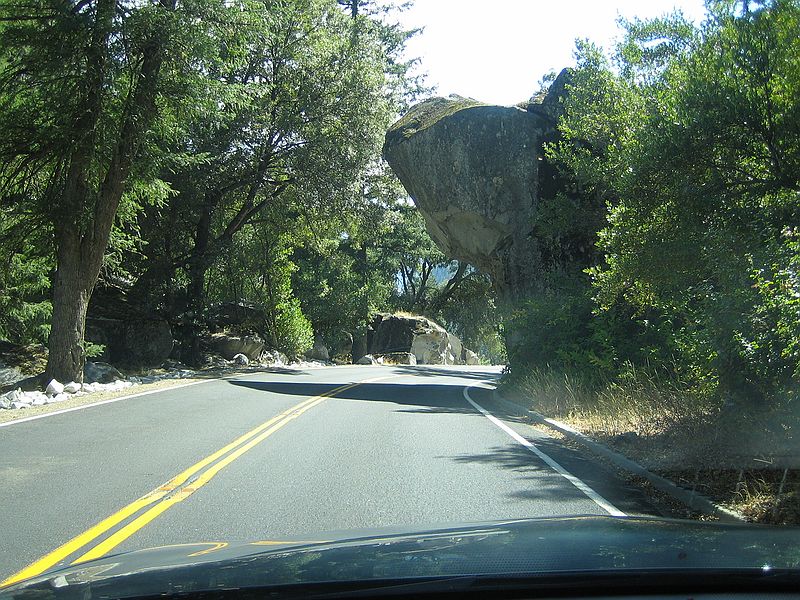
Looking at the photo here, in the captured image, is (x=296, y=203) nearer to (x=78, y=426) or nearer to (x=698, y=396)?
(x=78, y=426)

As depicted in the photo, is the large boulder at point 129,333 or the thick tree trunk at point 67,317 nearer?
the thick tree trunk at point 67,317

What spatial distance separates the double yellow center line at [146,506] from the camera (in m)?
5.16

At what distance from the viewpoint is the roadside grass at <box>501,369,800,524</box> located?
6.93 meters

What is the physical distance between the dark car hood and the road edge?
2.76m

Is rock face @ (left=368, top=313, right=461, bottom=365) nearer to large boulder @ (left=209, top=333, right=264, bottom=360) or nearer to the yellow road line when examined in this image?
large boulder @ (left=209, top=333, right=264, bottom=360)

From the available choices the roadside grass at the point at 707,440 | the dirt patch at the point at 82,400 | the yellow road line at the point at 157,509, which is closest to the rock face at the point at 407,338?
the dirt patch at the point at 82,400

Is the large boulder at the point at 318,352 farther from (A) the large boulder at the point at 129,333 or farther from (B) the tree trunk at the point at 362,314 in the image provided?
(A) the large boulder at the point at 129,333

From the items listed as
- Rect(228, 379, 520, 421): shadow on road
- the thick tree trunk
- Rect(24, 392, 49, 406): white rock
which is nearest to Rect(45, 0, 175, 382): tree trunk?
the thick tree trunk

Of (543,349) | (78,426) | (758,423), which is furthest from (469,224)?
(758,423)

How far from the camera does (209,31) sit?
18.0m

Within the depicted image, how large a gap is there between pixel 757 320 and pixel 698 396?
2.72 metres

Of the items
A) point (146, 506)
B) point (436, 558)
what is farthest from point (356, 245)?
point (436, 558)

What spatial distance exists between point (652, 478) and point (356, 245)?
28.4 meters

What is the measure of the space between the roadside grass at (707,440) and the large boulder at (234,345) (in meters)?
22.9
